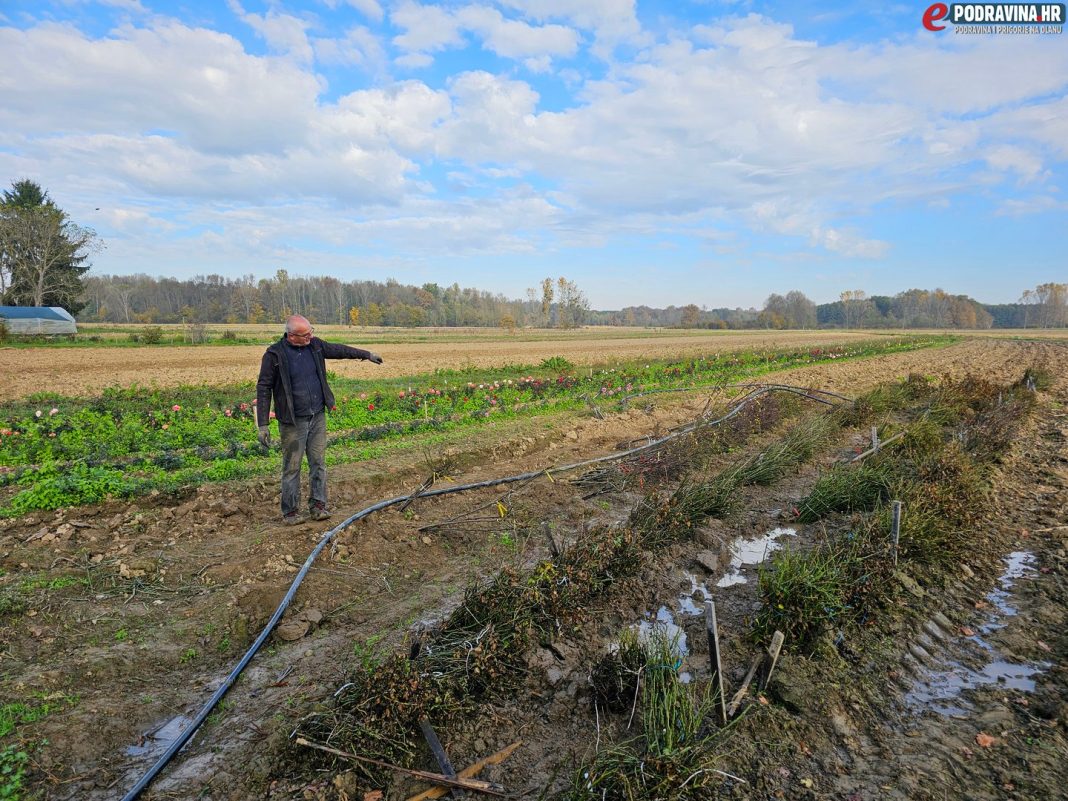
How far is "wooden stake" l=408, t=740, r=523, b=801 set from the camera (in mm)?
2809

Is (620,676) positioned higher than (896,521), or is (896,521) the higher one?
(896,521)

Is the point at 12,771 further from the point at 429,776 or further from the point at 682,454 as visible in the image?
the point at 682,454

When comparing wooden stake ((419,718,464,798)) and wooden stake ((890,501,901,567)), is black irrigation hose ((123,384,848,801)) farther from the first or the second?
wooden stake ((890,501,901,567))

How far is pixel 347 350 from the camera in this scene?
20.7 feet

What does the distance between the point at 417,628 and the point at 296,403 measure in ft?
A: 8.57

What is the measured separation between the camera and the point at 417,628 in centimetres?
428

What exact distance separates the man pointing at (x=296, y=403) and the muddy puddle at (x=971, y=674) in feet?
17.1

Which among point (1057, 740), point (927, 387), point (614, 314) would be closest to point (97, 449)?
point (1057, 740)

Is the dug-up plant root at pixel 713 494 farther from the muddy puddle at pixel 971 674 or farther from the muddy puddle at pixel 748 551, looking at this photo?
the muddy puddle at pixel 971 674

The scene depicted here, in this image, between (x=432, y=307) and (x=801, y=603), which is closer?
(x=801, y=603)

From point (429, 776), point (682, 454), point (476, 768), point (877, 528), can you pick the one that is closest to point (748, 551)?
point (877, 528)

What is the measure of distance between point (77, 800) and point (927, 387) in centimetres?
1639

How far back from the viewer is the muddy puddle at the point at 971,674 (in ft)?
12.0

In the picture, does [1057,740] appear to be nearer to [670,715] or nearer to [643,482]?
[670,715]
